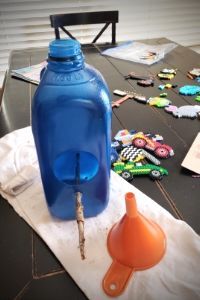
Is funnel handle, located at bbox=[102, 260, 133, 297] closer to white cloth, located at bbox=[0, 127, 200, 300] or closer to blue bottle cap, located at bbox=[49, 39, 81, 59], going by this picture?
white cloth, located at bbox=[0, 127, 200, 300]

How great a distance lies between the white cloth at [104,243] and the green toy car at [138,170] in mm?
17

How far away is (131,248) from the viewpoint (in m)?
0.38

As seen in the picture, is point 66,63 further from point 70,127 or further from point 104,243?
point 104,243

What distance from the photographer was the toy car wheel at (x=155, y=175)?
544 mm

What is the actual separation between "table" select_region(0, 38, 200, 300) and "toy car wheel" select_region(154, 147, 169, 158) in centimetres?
1

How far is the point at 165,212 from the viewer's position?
0.46 metres

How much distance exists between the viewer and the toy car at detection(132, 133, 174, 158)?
0.60m

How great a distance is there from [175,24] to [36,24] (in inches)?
43.8

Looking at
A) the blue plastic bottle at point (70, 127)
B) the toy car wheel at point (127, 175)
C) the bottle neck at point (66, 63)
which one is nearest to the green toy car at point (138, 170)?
the toy car wheel at point (127, 175)

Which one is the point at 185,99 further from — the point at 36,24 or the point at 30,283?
the point at 36,24

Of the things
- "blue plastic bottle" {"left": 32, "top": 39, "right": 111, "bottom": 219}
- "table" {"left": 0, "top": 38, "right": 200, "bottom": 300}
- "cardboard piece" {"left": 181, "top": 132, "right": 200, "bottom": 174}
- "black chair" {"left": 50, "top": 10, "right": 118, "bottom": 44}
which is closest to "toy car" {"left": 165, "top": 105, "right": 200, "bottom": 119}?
"table" {"left": 0, "top": 38, "right": 200, "bottom": 300}

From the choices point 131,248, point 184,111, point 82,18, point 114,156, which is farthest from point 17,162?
point 82,18

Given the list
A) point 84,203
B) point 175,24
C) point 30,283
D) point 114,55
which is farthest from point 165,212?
point 175,24

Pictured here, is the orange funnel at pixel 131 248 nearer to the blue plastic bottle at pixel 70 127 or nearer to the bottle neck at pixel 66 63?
the blue plastic bottle at pixel 70 127
